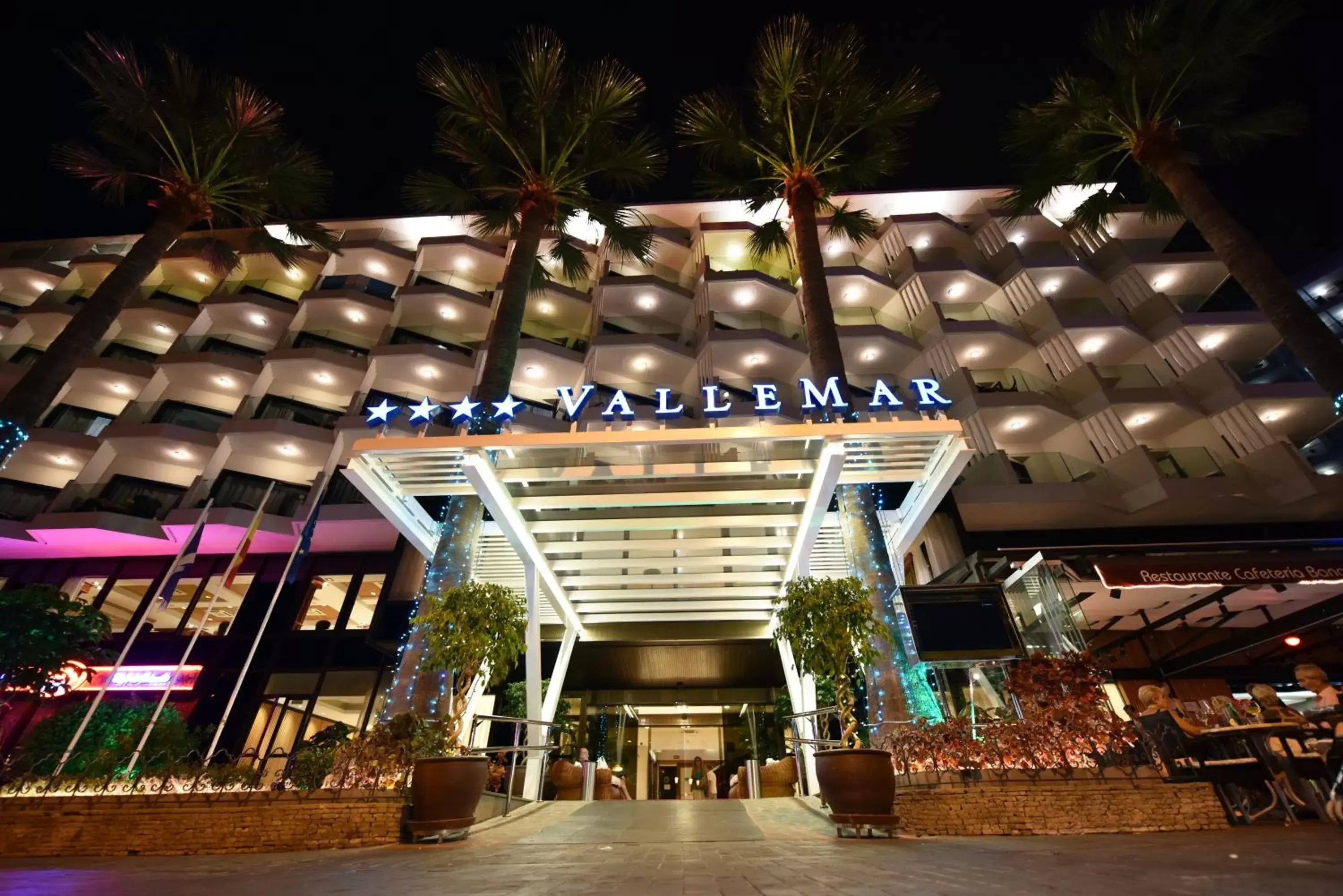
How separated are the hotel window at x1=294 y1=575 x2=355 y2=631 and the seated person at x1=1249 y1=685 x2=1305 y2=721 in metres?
20.3

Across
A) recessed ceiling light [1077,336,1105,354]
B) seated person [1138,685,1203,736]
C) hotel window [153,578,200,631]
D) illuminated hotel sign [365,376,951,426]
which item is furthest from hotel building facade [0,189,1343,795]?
seated person [1138,685,1203,736]

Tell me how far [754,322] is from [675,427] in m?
14.4

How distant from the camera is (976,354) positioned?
66.9 feet

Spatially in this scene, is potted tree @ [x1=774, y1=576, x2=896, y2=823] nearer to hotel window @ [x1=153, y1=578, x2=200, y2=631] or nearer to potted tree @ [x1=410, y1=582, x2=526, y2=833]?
potted tree @ [x1=410, y1=582, x2=526, y2=833]

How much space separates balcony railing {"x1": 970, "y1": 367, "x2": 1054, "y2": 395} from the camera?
65.3 feet

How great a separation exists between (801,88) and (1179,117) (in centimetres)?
874

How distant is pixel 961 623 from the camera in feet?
33.9

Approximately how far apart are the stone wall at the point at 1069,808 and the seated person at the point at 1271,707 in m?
1.03

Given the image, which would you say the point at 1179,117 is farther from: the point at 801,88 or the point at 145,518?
the point at 145,518

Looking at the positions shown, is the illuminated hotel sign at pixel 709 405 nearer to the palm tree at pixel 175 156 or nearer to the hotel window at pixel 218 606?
the palm tree at pixel 175 156

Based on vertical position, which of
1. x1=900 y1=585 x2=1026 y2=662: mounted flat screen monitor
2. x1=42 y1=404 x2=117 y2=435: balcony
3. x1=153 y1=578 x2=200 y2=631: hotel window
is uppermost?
x1=42 y1=404 x2=117 y2=435: balcony

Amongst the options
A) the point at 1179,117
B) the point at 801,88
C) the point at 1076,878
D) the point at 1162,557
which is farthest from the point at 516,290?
the point at 1179,117

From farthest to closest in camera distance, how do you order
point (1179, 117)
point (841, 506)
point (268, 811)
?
point (1179, 117)
point (841, 506)
point (268, 811)

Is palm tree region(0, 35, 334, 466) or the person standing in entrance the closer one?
palm tree region(0, 35, 334, 466)
